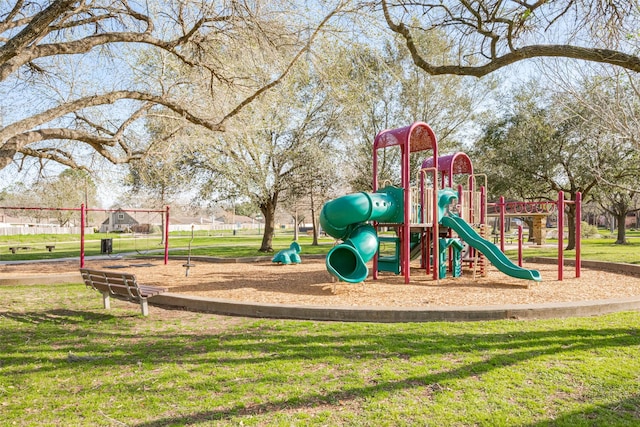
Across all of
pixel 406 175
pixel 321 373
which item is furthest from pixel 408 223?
pixel 321 373

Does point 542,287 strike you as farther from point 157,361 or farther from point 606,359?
point 157,361

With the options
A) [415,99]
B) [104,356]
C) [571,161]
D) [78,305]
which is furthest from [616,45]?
[571,161]

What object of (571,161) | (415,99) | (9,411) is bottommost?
(9,411)

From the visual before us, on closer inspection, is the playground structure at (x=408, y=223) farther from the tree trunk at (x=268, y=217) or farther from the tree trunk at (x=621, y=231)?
the tree trunk at (x=621, y=231)

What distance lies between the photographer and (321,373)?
4.54 metres

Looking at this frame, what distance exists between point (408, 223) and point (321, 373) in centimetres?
731

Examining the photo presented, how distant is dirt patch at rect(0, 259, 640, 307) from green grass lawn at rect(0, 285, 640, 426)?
2.12m

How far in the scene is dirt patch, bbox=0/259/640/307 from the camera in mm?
8922

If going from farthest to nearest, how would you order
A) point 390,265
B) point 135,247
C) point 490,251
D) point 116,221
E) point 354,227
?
point 116,221
point 135,247
point 390,265
point 354,227
point 490,251

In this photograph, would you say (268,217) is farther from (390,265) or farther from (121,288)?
(121,288)

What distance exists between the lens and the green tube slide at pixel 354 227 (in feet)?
34.2

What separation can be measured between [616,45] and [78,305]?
10362 millimetres

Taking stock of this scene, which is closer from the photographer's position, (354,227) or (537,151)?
(354,227)

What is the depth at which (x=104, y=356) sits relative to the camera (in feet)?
17.1
